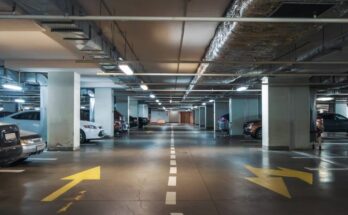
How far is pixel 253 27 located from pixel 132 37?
15.1 ft

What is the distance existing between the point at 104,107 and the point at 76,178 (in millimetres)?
15997

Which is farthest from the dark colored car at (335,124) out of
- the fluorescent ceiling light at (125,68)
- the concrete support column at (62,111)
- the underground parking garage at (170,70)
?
the fluorescent ceiling light at (125,68)

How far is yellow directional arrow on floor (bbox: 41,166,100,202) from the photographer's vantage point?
6715 millimetres

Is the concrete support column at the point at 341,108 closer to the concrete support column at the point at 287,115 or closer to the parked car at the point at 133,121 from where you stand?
the parked car at the point at 133,121

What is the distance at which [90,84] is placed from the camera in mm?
22891

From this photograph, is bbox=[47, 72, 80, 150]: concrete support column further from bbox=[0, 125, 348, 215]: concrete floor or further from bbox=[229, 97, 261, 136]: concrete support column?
bbox=[229, 97, 261, 136]: concrete support column

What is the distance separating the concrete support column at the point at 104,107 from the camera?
24375 mm

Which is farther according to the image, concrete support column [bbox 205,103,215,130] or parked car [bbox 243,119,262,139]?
concrete support column [bbox 205,103,215,130]

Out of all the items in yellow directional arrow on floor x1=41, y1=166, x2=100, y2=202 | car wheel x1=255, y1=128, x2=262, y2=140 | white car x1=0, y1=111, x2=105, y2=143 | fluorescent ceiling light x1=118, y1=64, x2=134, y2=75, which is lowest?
yellow directional arrow on floor x1=41, y1=166, x2=100, y2=202

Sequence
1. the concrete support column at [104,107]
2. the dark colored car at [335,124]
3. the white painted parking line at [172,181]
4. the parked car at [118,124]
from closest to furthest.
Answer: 1. the white painted parking line at [172,181]
2. the concrete support column at [104,107]
3. the dark colored car at [335,124]
4. the parked car at [118,124]

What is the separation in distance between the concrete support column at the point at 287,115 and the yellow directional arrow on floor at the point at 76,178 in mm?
8415

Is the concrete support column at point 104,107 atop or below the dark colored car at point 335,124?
atop

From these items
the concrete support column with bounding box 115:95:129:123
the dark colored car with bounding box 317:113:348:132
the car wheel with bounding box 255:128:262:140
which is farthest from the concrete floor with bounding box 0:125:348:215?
the concrete support column with bounding box 115:95:129:123

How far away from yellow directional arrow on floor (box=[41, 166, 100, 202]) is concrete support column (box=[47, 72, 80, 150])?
5885 millimetres
